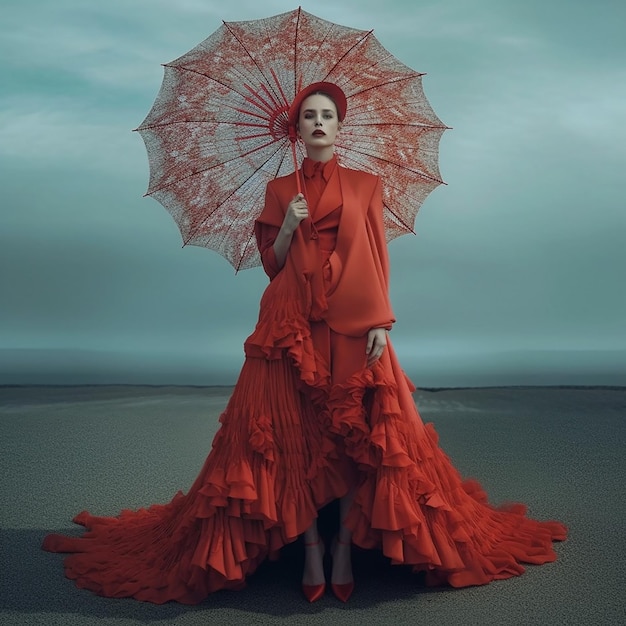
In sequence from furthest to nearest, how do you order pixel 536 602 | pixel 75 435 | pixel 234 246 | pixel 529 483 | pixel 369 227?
pixel 75 435 < pixel 529 483 < pixel 234 246 < pixel 369 227 < pixel 536 602

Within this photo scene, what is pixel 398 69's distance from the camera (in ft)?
9.34

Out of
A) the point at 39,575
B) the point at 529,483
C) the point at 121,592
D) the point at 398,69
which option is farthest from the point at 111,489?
the point at 398,69

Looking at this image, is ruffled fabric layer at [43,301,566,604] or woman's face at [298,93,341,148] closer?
ruffled fabric layer at [43,301,566,604]

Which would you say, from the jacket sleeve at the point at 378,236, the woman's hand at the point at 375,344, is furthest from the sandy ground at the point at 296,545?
the jacket sleeve at the point at 378,236

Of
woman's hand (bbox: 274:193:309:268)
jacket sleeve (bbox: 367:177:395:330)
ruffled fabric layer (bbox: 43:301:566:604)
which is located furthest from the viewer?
jacket sleeve (bbox: 367:177:395:330)

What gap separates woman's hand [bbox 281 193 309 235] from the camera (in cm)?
258

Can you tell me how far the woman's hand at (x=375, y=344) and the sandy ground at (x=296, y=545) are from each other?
2.46ft

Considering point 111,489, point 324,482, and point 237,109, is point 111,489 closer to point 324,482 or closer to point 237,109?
point 324,482

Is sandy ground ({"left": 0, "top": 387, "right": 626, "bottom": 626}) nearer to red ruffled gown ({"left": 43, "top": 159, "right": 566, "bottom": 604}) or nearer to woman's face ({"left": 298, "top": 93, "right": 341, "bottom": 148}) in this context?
red ruffled gown ({"left": 43, "top": 159, "right": 566, "bottom": 604})

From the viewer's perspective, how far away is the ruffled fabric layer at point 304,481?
97.5 inches

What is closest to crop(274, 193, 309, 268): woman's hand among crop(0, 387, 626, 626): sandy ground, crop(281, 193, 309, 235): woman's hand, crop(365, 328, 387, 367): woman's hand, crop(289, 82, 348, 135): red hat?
crop(281, 193, 309, 235): woman's hand

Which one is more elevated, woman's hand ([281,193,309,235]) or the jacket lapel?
the jacket lapel

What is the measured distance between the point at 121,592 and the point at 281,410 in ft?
2.58

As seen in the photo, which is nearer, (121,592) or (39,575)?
(121,592)
